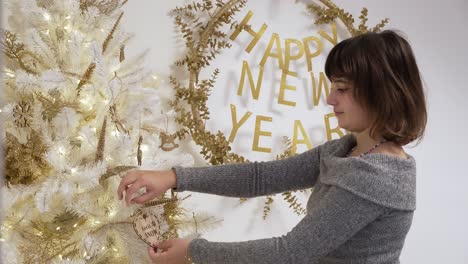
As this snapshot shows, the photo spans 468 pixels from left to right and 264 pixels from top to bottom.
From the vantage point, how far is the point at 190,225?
4.33ft

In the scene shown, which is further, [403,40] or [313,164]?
[313,164]

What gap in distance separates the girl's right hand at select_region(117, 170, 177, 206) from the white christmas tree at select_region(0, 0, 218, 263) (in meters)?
0.04

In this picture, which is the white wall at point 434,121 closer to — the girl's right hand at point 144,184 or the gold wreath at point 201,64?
the gold wreath at point 201,64

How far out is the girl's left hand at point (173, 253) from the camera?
3.41 feet

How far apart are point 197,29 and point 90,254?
861mm

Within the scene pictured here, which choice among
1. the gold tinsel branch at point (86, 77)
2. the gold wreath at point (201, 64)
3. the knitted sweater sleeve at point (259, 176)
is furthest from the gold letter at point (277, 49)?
the gold tinsel branch at point (86, 77)

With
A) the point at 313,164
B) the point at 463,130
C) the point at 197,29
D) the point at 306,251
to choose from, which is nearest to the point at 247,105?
the point at 197,29

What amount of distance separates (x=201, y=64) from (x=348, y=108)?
0.65 meters

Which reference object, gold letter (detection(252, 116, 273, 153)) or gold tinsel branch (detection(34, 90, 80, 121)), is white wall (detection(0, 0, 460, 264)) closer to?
gold letter (detection(252, 116, 273, 153))

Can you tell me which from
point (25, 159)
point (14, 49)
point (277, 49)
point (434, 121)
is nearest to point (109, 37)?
point (14, 49)

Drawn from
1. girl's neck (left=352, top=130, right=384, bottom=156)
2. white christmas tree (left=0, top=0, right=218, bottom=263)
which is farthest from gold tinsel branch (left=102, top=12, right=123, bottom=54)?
girl's neck (left=352, top=130, right=384, bottom=156)

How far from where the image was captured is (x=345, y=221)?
986 millimetres

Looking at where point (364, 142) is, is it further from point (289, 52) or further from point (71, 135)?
point (289, 52)

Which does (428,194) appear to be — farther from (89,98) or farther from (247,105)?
(89,98)
